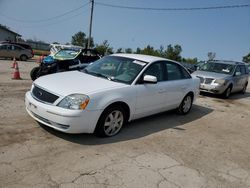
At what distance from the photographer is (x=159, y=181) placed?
11.1 ft

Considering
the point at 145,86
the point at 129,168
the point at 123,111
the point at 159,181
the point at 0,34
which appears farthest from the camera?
the point at 0,34

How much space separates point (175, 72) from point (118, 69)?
1769 mm

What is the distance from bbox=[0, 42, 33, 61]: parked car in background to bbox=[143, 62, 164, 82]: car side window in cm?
1916

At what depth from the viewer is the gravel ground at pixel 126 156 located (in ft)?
10.7

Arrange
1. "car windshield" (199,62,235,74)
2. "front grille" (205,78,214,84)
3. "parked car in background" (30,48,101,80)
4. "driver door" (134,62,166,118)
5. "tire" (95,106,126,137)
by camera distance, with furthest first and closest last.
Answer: "car windshield" (199,62,235,74), "front grille" (205,78,214,84), "parked car in background" (30,48,101,80), "driver door" (134,62,166,118), "tire" (95,106,126,137)

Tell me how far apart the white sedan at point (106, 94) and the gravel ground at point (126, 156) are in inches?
13.4

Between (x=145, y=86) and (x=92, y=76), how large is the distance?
114cm

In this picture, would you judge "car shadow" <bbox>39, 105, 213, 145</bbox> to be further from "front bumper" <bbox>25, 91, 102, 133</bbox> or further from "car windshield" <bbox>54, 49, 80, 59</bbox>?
"car windshield" <bbox>54, 49, 80, 59</bbox>

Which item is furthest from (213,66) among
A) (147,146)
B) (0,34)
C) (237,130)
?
(0,34)

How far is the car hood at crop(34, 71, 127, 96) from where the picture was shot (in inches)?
166

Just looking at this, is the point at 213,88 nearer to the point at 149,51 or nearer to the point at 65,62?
the point at 65,62

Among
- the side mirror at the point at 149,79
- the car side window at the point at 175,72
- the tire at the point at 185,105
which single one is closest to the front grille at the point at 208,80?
the tire at the point at 185,105

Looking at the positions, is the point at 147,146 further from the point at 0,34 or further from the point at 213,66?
the point at 0,34

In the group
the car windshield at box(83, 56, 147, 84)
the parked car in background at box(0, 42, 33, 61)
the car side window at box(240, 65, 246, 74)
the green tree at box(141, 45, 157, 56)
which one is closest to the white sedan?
the car windshield at box(83, 56, 147, 84)
